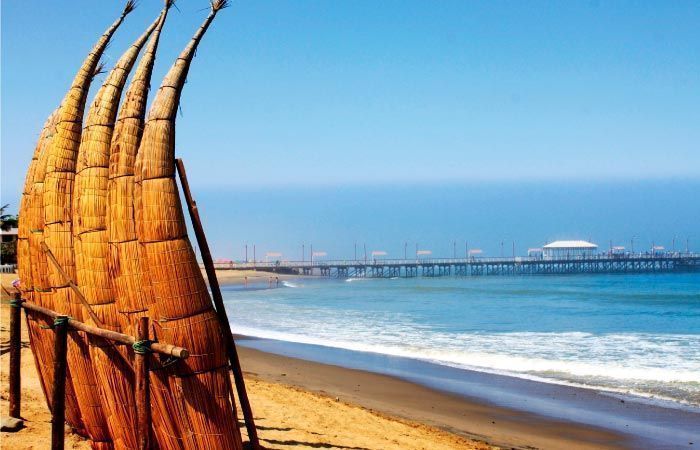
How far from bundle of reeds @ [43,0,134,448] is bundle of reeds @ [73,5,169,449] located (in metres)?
0.48

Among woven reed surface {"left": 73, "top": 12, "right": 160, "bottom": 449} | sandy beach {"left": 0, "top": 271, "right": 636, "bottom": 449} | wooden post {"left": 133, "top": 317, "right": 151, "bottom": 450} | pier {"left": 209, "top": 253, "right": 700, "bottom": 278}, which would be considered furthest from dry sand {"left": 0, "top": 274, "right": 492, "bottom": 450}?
pier {"left": 209, "top": 253, "right": 700, "bottom": 278}

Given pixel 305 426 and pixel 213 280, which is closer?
pixel 213 280

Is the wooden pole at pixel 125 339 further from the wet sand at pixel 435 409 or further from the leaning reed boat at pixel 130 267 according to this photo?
the wet sand at pixel 435 409

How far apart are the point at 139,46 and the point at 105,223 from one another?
1.88 m

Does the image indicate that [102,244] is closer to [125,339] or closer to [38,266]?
[125,339]

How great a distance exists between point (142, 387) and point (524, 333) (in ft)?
71.8

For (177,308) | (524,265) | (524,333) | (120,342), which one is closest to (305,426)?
(120,342)

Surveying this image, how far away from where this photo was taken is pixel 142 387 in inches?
249

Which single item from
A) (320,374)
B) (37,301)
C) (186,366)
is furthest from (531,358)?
(186,366)

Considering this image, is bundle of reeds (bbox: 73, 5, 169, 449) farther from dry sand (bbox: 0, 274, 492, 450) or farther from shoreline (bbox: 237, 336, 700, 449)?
shoreline (bbox: 237, 336, 700, 449)

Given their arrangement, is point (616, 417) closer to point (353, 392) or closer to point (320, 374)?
point (353, 392)

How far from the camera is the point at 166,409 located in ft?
21.4

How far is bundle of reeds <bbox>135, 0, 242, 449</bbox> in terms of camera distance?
6.37 meters

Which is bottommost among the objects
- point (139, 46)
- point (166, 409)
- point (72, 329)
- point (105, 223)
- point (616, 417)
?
point (616, 417)
